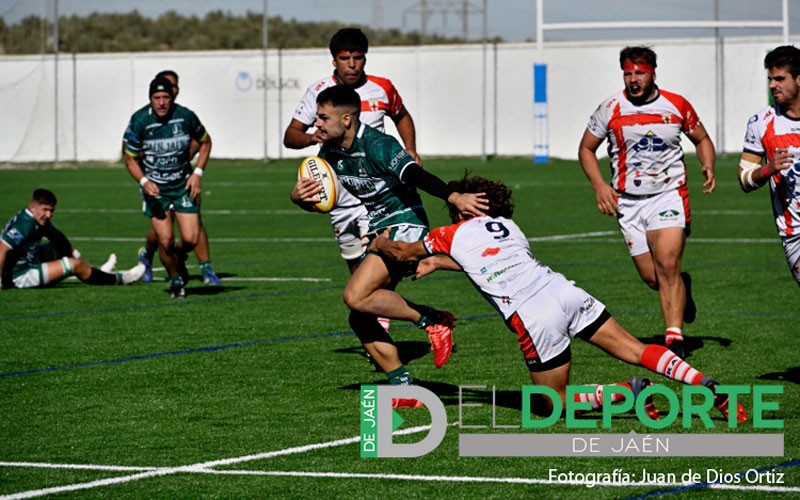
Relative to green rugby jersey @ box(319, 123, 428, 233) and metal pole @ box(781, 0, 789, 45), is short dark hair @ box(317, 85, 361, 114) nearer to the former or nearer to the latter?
green rugby jersey @ box(319, 123, 428, 233)

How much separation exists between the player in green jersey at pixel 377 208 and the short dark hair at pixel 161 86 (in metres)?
6.43

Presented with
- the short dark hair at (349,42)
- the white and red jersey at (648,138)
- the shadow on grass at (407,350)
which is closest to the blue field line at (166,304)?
the shadow on grass at (407,350)

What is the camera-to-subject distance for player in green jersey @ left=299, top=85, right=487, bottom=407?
890 cm

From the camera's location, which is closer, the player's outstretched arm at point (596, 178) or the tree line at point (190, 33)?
the player's outstretched arm at point (596, 178)

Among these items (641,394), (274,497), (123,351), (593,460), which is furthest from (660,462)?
(123,351)

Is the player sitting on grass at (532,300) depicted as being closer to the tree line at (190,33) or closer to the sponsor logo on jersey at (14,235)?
the sponsor logo on jersey at (14,235)

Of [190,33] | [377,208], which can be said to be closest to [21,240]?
[377,208]

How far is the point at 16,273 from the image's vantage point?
16.2 meters

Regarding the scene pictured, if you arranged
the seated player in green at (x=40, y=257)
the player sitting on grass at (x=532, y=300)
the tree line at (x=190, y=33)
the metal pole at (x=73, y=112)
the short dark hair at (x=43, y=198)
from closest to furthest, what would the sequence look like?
the player sitting on grass at (x=532, y=300), the short dark hair at (x=43, y=198), the seated player in green at (x=40, y=257), the metal pole at (x=73, y=112), the tree line at (x=190, y=33)

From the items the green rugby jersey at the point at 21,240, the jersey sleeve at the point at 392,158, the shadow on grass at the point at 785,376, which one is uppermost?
the jersey sleeve at the point at 392,158

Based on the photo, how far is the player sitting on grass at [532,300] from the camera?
8.07m

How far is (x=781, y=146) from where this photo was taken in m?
9.20

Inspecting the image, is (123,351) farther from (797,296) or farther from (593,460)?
(797,296)

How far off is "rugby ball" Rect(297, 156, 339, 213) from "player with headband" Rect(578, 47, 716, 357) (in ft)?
8.18
